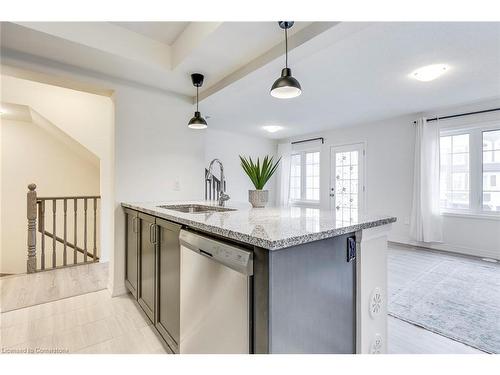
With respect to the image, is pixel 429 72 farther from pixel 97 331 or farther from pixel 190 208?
pixel 97 331

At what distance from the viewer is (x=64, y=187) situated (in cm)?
468

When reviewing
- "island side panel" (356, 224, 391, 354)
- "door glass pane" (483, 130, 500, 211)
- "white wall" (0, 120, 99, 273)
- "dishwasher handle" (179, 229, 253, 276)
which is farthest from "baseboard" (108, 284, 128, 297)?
"door glass pane" (483, 130, 500, 211)

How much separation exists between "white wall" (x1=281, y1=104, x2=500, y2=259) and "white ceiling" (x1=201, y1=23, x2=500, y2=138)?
32 centimetres

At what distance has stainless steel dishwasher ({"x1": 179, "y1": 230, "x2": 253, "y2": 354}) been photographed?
100 cm

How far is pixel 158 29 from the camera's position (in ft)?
7.28

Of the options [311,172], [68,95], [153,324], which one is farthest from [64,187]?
[311,172]

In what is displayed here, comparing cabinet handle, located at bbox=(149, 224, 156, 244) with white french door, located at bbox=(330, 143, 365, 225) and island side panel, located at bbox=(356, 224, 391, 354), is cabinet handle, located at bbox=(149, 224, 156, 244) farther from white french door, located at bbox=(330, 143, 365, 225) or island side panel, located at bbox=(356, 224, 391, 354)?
white french door, located at bbox=(330, 143, 365, 225)

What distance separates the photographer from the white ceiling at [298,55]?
6.40 ft

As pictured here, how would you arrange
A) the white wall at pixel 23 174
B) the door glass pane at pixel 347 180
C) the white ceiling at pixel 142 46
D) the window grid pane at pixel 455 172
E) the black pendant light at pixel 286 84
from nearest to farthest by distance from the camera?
the black pendant light at pixel 286 84
the white ceiling at pixel 142 46
the window grid pane at pixel 455 172
the white wall at pixel 23 174
the door glass pane at pixel 347 180

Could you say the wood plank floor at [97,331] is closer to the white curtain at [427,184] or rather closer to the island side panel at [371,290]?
the island side panel at [371,290]

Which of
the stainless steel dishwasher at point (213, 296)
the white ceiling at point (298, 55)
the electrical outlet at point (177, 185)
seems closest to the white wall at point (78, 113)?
the electrical outlet at point (177, 185)

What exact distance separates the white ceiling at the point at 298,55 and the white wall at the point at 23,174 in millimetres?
2578

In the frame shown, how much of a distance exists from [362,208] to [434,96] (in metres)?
2.34

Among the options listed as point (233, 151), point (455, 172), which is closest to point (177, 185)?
point (233, 151)
